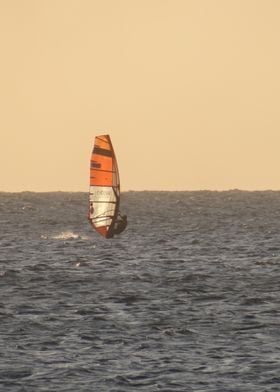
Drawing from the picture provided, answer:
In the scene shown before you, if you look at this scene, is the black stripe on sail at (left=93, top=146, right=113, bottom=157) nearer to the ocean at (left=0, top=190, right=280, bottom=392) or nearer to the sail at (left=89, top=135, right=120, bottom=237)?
the sail at (left=89, top=135, right=120, bottom=237)

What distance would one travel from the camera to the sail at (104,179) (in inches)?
3300

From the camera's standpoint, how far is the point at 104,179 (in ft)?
275

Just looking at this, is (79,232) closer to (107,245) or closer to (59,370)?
(107,245)

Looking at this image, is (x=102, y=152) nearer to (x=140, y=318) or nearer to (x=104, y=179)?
(x=104, y=179)

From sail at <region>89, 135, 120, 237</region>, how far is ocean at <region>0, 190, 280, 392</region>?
4.62 meters

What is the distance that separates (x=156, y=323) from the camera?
41844mm

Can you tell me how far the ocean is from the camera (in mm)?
32750

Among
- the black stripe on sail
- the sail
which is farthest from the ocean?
the black stripe on sail

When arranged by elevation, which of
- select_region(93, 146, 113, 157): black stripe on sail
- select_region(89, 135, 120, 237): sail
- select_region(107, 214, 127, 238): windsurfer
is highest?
select_region(93, 146, 113, 157): black stripe on sail

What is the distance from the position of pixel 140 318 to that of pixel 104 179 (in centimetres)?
4122

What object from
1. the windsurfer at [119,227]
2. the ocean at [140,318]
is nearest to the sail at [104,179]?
the windsurfer at [119,227]

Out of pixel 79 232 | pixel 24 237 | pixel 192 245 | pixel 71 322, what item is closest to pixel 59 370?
pixel 71 322

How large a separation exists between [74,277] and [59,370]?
25.1 meters

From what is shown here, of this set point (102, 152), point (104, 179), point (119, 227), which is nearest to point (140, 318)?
point (104, 179)
